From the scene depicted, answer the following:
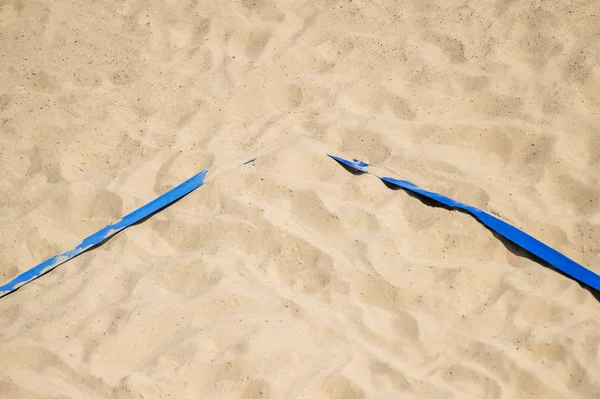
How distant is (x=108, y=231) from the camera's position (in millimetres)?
2926

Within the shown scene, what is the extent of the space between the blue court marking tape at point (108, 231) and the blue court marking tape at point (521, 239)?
76 centimetres

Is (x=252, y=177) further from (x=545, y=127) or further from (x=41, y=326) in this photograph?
(x=545, y=127)

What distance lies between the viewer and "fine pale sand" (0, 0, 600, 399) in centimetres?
248

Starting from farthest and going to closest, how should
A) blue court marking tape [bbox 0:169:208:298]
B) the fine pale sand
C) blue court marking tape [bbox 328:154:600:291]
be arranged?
blue court marking tape [bbox 0:169:208:298] < blue court marking tape [bbox 328:154:600:291] < the fine pale sand

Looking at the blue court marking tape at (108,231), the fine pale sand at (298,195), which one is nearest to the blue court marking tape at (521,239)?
the fine pale sand at (298,195)

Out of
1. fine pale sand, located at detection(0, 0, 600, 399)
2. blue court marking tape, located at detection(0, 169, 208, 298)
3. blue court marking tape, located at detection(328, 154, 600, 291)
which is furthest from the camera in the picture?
blue court marking tape, located at detection(0, 169, 208, 298)

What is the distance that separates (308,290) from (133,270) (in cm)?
70

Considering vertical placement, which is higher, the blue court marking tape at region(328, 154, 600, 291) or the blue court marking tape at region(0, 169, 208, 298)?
the blue court marking tape at region(328, 154, 600, 291)

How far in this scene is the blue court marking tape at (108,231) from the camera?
2.81 meters

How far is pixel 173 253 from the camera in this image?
2.84 metres

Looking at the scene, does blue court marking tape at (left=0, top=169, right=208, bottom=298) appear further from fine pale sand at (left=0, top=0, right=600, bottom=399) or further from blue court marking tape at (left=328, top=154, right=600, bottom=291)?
blue court marking tape at (left=328, top=154, right=600, bottom=291)

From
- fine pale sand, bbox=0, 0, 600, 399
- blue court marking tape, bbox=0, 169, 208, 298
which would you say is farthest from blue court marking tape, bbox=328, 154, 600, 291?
blue court marking tape, bbox=0, 169, 208, 298

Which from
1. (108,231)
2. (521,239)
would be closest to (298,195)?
(108,231)

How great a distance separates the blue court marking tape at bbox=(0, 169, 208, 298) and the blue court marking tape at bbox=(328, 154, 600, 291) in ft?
2.48
